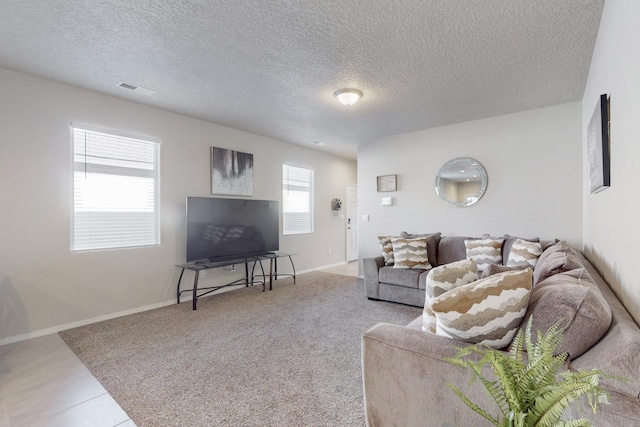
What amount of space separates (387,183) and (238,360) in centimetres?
369

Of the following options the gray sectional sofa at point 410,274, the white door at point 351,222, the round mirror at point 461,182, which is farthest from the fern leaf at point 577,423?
the white door at point 351,222

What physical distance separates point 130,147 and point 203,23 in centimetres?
222

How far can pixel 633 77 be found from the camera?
1287mm

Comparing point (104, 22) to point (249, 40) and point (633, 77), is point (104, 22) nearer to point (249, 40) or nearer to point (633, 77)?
point (249, 40)

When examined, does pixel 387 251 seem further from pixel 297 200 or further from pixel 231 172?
pixel 231 172

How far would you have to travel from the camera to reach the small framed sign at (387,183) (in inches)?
199

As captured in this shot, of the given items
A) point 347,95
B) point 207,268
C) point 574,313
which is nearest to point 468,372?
point 574,313

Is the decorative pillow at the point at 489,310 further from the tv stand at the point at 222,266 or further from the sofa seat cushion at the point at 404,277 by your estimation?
the tv stand at the point at 222,266

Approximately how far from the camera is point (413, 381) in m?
1.25

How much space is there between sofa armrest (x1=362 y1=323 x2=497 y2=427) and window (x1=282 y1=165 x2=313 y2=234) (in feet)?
14.3

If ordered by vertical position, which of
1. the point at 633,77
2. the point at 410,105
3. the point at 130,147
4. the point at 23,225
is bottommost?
the point at 23,225

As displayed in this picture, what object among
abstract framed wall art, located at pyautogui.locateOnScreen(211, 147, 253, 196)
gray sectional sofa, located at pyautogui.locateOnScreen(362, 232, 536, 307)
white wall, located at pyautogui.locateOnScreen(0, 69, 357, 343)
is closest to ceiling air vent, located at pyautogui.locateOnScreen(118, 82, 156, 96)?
white wall, located at pyautogui.locateOnScreen(0, 69, 357, 343)

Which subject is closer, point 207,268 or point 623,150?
point 623,150

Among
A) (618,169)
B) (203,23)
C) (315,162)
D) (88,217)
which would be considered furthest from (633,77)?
(315,162)
